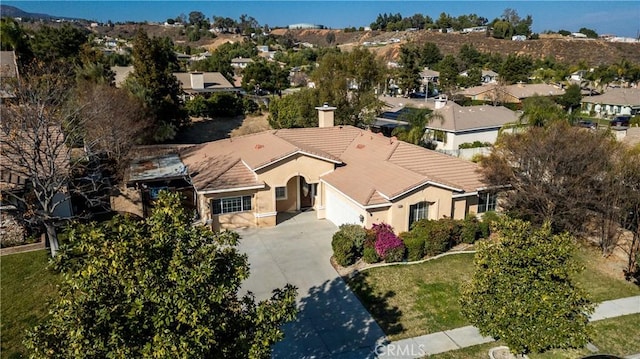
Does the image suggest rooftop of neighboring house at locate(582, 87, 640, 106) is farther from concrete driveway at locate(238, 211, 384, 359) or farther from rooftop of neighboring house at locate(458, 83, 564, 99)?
concrete driveway at locate(238, 211, 384, 359)

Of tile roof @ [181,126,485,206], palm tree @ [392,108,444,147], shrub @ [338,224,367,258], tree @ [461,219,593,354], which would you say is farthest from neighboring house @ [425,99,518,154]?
tree @ [461,219,593,354]

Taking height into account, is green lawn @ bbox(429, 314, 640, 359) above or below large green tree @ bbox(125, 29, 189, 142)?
below

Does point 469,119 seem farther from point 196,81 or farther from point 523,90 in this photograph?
point 523,90

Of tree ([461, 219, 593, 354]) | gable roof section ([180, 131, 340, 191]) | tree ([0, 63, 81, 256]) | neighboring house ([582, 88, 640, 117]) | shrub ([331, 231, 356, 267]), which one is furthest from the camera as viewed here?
neighboring house ([582, 88, 640, 117])

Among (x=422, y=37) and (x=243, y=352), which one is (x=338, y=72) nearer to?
(x=243, y=352)

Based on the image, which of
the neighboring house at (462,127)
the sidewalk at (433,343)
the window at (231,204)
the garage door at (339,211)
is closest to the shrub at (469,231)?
the garage door at (339,211)

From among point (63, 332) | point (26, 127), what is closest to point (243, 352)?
point (63, 332)

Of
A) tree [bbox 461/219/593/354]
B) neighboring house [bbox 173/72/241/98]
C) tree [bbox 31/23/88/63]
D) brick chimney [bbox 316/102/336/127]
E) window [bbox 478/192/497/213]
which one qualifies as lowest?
window [bbox 478/192/497/213]
